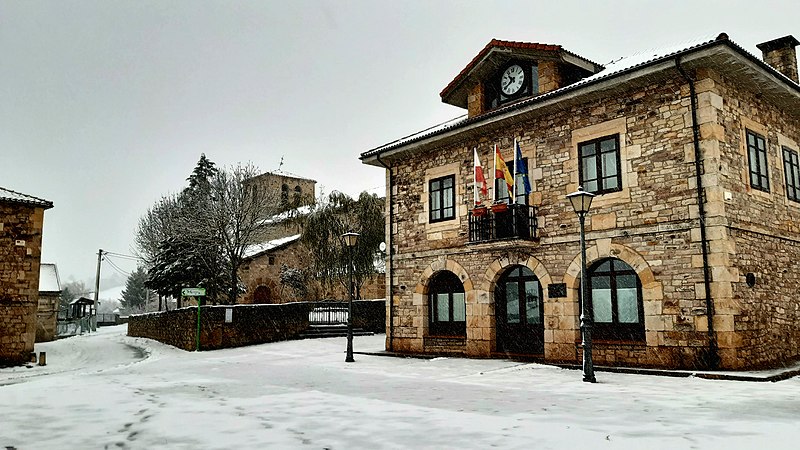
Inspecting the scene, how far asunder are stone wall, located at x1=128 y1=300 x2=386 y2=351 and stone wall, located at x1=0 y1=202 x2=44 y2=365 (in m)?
4.78

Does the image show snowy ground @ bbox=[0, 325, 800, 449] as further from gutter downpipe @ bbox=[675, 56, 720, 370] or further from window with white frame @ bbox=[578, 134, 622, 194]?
window with white frame @ bbox=[578, 134, 622, 194]

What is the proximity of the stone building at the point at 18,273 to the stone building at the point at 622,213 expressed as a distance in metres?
11.9

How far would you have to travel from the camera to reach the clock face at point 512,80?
15211 millimetres

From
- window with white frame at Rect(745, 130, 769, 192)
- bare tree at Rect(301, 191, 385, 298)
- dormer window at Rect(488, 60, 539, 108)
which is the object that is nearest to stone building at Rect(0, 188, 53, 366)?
bare tree at Rect(301, 191, 385, 298)

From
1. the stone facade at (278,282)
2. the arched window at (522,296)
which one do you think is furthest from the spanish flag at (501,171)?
the stone facade at (278,282)

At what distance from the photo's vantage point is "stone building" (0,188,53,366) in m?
17.8

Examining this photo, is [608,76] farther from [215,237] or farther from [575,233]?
[215,237]

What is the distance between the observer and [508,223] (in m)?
13.9

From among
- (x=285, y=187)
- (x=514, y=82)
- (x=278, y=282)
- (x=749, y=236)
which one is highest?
(x=285, y=187)

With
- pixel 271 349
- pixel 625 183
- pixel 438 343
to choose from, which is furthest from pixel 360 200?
pixel 625 183

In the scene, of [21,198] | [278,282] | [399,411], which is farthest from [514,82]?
[278,282]

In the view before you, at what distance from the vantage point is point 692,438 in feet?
18.9

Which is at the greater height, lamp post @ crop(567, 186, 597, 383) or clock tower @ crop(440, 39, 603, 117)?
clock tower @ crop(440, 39, 603, 117)

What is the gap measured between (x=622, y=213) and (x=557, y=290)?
2291 mm
